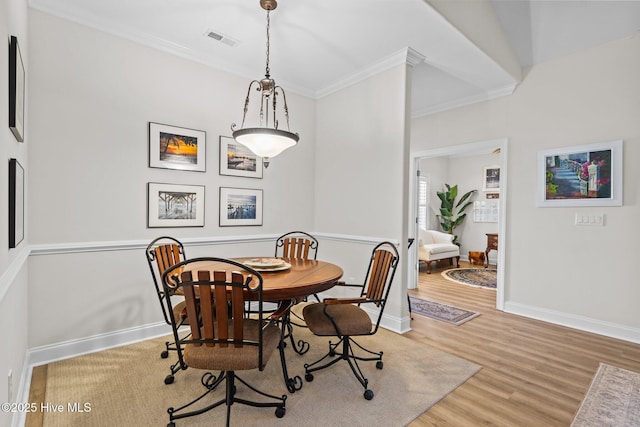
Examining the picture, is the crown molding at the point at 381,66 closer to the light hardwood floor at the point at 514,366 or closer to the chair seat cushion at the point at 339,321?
the chair seat cushion at the point at 339,321

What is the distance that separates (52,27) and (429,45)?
3.27 m

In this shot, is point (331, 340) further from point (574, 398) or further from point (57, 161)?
point (57, 161)

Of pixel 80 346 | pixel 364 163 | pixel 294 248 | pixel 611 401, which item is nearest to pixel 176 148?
pixel 294 248

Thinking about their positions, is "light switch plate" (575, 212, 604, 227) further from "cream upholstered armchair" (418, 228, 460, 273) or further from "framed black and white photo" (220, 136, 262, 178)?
"framed black and white photo" (220, 136, 262, 178)

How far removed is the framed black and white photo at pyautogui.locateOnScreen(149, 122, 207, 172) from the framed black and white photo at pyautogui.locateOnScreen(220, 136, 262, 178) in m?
0.22

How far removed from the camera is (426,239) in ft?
22.7

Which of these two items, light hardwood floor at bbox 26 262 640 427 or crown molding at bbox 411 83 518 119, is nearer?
light hardwood floor at bbox 26 262 640 427

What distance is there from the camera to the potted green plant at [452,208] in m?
7.99

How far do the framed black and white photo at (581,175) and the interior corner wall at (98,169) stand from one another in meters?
3.81

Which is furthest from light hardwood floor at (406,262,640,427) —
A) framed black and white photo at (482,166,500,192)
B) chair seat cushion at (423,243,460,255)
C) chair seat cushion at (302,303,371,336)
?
framed black and white photo at (482,166,500,192)

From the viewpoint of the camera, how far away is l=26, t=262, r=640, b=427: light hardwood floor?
1932 millimetres

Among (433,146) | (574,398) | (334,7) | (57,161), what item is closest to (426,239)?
(433,146)

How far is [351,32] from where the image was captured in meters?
2.89

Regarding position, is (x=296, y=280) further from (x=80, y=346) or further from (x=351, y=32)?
(x=351, y=32)
